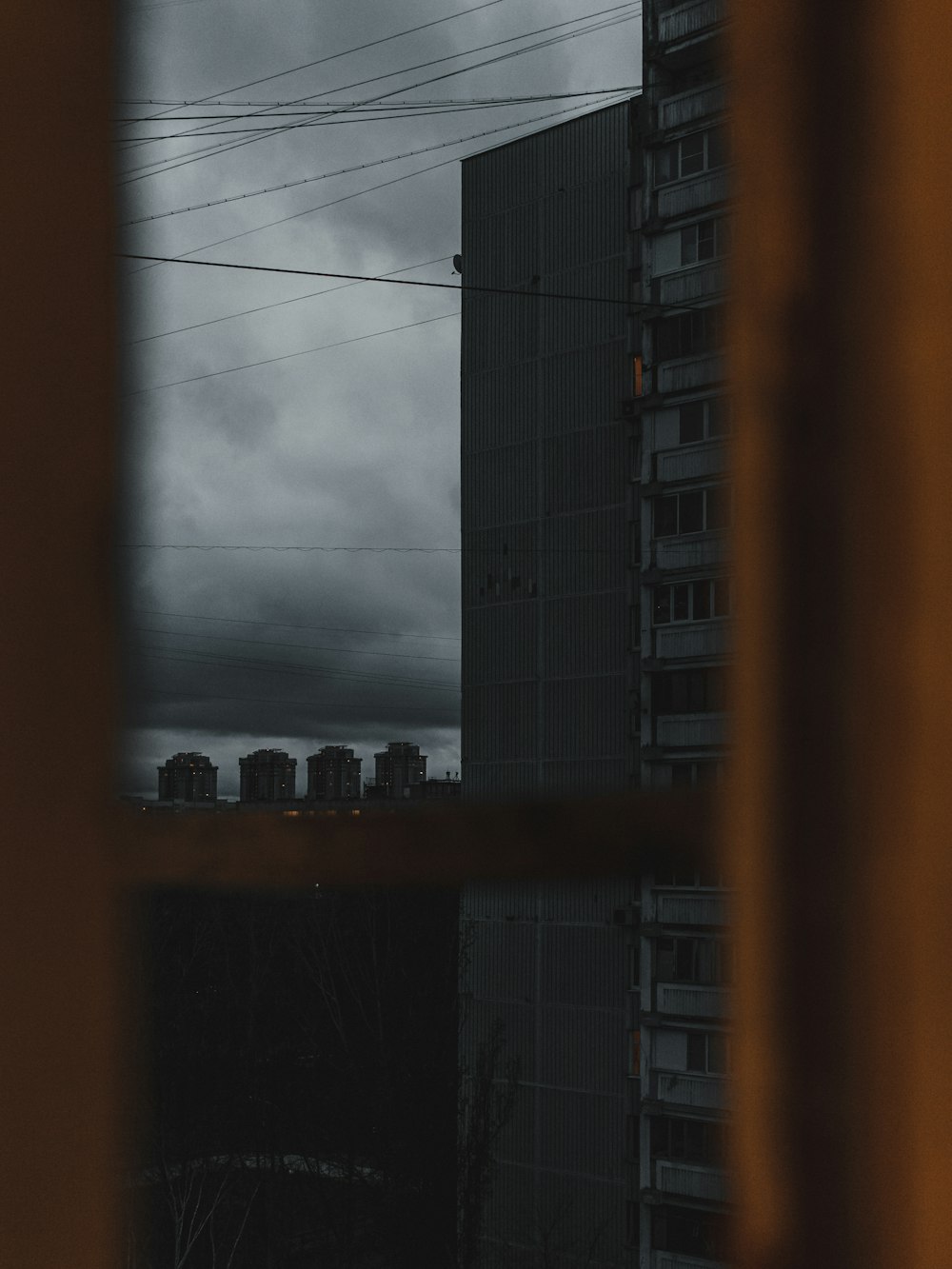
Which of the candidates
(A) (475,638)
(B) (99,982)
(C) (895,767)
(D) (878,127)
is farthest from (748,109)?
(B) (99,982)

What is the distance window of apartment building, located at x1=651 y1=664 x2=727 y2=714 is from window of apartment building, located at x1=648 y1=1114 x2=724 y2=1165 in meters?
0.25

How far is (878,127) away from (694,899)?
469 millimetres

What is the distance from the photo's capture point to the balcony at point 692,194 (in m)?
0.78

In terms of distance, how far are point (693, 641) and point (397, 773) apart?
242 mm

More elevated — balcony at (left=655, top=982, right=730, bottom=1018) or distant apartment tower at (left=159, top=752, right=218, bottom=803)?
distant apartment tower at (left=159, top=752, right=218, bottom=803)

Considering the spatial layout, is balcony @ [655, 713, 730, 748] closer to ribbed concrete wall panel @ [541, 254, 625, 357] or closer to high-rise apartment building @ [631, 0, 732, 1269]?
high-rise apartment building @ [631, 0, 732, 1269]

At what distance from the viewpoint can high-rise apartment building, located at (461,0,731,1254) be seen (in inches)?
30.5

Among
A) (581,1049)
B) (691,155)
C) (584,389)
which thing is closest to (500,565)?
(584,389)

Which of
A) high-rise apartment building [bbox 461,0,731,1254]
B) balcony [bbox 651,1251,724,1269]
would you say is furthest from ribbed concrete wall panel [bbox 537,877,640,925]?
balcony [bbox 651,1251,724,1269]

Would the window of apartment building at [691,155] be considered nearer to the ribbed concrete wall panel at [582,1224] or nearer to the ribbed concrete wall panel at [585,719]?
the ribbed concrete wall panel at [585,719]

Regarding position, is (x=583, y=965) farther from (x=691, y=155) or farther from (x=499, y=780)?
(x=691, y=155)

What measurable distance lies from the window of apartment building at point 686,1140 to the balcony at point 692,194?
1.91 feet

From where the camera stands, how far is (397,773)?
90cm

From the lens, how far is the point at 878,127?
700 millimetres
